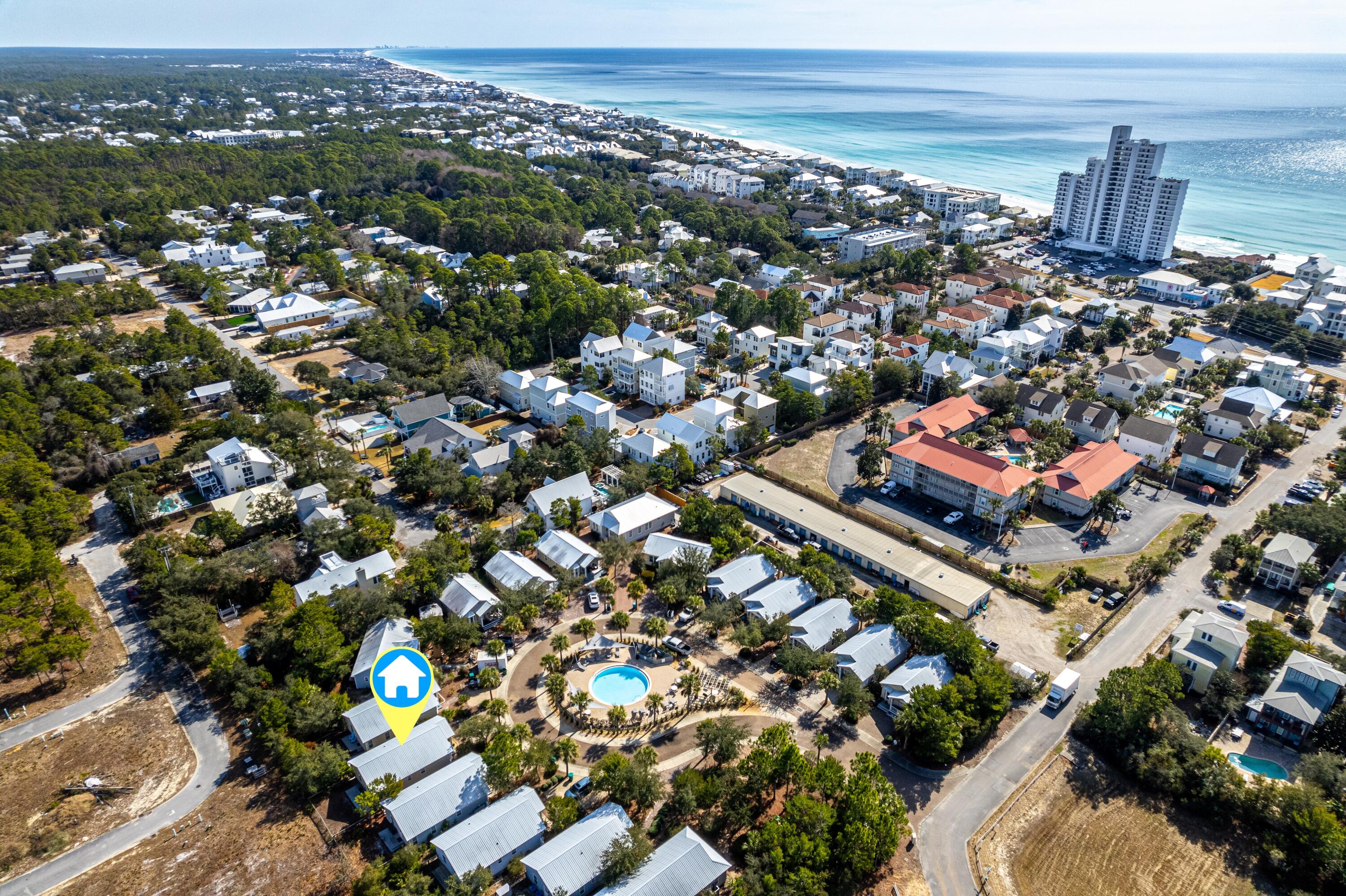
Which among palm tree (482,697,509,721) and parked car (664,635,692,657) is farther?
parked car (664,635,692,657)

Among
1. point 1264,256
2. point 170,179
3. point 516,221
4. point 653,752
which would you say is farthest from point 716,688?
point 170,179

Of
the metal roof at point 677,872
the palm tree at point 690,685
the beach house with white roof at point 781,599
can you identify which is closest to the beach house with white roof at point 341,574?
the palm tree at point 690,685

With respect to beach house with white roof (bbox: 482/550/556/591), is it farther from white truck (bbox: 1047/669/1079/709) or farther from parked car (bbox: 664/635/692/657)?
white truck (bbox: 1047/669/1079/709)

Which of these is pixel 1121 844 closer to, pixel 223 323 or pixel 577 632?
pixel 577 632

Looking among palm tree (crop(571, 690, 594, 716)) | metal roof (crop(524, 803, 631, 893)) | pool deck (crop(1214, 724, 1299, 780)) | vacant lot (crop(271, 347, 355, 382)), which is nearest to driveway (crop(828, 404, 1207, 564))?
pool deck (crop(1214, 724, 1299, 780))

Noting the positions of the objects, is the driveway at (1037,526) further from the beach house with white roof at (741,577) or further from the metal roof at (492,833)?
the metal roof at (492,833)

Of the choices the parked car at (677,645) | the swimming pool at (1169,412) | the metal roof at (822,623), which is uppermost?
the swimming pool at (1169,412)
